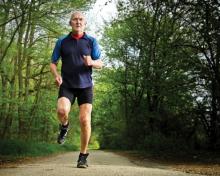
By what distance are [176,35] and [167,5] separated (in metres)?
6.07

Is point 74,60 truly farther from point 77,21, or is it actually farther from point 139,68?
point 139,68

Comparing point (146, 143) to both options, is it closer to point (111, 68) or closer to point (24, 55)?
point (24, 55)

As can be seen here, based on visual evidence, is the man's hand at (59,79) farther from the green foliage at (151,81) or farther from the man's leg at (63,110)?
the green foliage at (151,81)

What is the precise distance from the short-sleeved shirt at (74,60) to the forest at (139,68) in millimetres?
15033

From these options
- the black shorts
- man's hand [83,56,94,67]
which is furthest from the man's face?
the black shorts

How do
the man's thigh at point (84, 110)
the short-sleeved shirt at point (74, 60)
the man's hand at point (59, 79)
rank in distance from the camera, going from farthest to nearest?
the man's thigh at point (84, 110)
the short-sleeved shirt at point (74, 60)
the man's hand at point (59, 79)

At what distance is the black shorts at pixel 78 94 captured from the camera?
7.57 metres

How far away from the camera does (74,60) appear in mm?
7531

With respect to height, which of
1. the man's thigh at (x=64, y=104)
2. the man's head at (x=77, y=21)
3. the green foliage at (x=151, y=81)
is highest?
the green foliage at (x=151, y=81)

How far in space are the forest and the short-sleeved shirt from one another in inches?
592

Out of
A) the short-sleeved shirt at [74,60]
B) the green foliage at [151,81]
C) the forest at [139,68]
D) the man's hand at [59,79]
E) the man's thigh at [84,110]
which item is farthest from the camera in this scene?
the green foliage at [151,81]

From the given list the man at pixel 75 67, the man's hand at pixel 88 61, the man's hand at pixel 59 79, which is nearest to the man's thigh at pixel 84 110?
the man at pixel 75 67

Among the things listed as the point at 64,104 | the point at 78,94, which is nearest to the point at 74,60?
the point at 78,94

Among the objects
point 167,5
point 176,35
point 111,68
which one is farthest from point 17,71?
point 111,68
